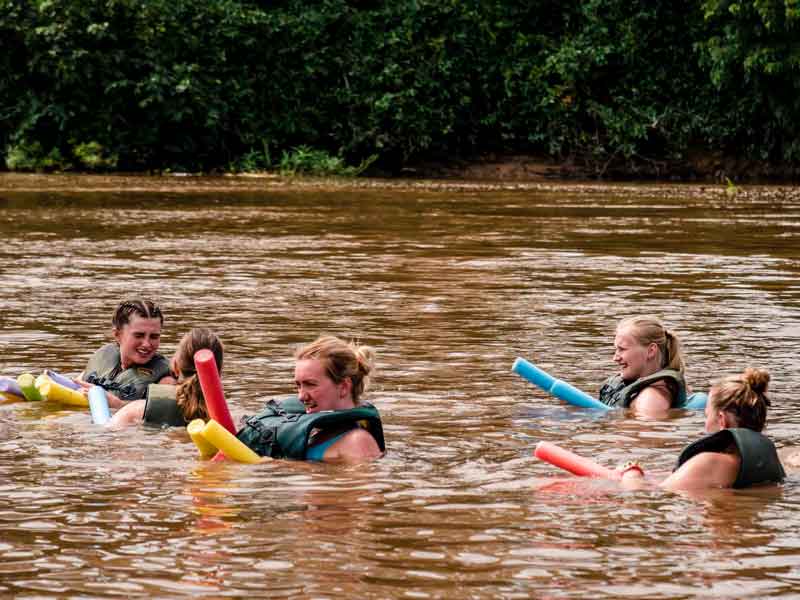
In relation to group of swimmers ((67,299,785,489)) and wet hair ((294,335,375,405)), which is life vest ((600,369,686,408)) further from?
wet hair ((294,335,375,405))

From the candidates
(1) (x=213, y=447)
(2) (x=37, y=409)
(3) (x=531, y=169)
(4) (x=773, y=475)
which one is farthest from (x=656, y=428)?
(3) (x=531, y=169)

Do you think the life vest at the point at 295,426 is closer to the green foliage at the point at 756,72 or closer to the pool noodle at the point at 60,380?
the pool noodle at the point at 60,380

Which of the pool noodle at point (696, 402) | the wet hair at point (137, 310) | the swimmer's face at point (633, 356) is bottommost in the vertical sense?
the pool noodle at point (696, 402)

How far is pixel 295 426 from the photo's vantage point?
7.86m

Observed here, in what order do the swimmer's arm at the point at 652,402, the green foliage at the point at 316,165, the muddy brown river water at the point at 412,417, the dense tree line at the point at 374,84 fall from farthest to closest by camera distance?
the green foliage at the point at 316,165 < the dense tree line at the point at 374,84 < the swimmer's arm at the point at 652,402 < the muddy brown river water at the point at 412,417

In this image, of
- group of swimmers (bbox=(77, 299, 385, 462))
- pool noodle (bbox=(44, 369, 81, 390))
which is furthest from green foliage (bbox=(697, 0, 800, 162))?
group of swimmers (bbox=(77, 299, 385, 462))

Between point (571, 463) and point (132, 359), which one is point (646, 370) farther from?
point (132, 359)

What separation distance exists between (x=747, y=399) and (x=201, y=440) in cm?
258

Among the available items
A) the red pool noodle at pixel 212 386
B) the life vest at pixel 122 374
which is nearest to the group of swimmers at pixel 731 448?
the red pool noodle at pixel 212 386

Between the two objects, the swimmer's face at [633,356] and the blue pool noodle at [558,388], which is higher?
the swimmer's face at [633,356]

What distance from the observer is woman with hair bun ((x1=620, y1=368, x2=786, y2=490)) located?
23.7ft

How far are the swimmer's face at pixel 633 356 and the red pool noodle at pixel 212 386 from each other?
9.52 ft

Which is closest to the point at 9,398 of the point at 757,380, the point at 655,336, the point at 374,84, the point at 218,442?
the point at 218,442

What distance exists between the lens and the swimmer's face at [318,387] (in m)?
7.80
